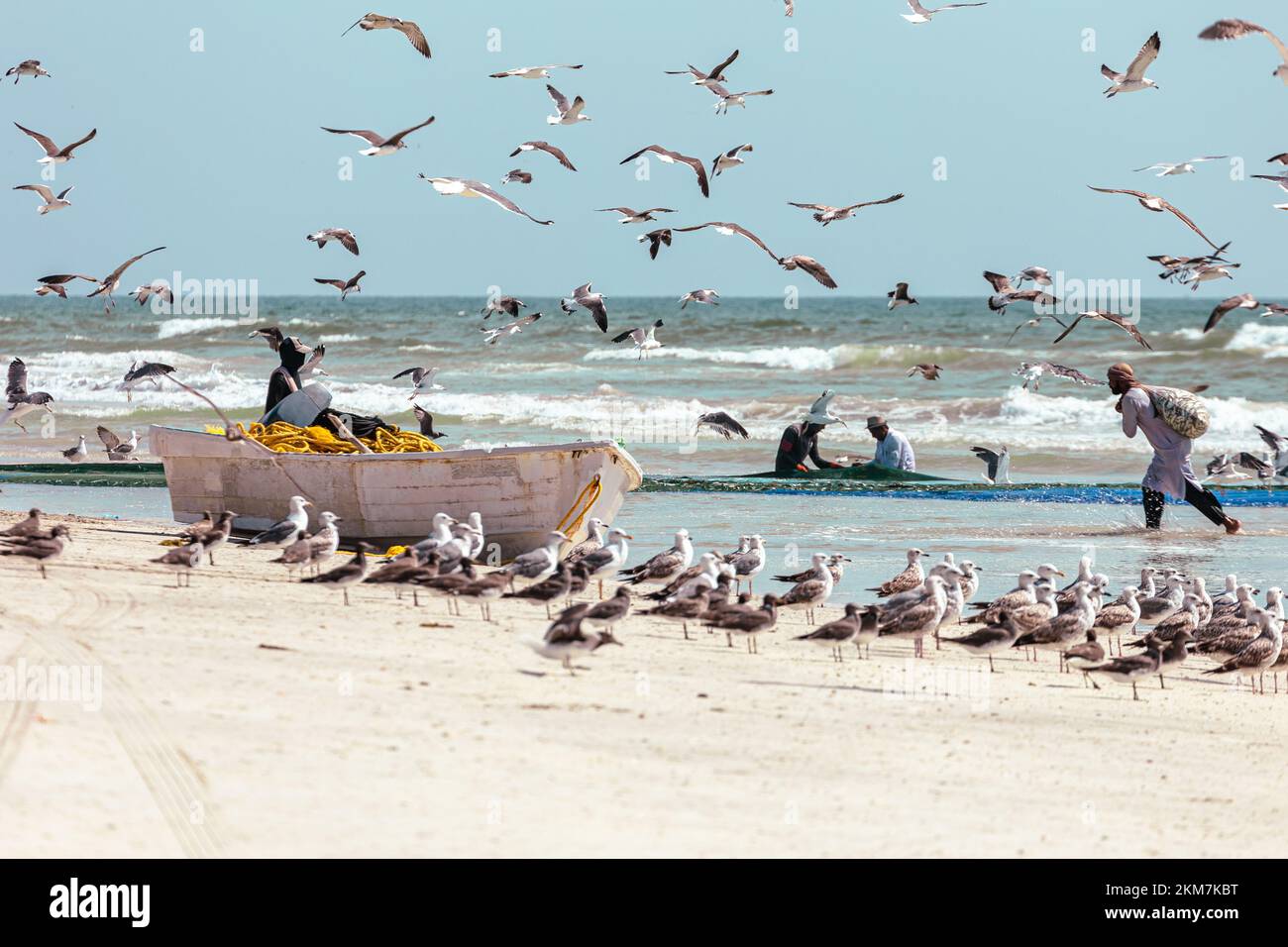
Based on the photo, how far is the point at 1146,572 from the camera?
13523mm

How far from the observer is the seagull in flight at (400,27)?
1720 cm

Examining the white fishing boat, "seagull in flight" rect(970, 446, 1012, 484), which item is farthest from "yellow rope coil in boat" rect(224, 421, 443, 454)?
"seagull in flight" rect(970, 446, 1012, 484)

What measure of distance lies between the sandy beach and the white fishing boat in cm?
422

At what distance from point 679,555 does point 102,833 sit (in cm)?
786

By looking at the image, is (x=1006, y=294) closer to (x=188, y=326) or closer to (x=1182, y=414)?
(x=1182, y=414)

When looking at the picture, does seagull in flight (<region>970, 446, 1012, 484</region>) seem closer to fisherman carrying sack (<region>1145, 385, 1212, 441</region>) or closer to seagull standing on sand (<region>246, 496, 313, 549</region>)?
fisherman carrying sack (<region>1145, 385, 1212, 441</region>)

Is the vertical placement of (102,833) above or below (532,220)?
below

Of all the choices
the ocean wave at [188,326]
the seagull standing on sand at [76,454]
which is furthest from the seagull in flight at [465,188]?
the ocean wave at [188,326]

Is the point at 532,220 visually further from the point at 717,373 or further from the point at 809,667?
the point at 717,373

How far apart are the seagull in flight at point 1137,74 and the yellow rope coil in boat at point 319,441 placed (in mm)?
8499

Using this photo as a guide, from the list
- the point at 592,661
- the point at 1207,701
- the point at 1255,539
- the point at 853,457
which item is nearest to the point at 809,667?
the point at 592,661

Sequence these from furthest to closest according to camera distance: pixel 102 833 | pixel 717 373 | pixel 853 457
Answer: pixel 717 373
pixel 853 457
pixel 102 833

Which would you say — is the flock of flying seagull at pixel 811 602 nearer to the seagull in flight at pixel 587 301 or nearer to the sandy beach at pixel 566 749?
the sandy beach at pixel 566 749

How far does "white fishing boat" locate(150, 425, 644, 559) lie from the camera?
1493 cm
